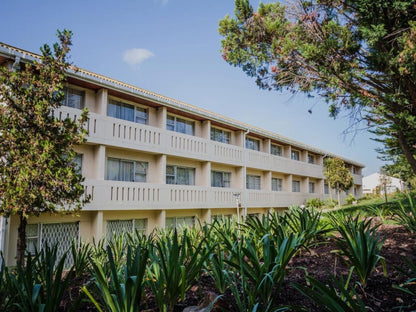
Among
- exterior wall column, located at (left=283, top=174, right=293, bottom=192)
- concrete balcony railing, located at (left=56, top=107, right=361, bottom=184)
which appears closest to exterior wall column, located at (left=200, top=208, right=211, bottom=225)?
concrete balcony railing, located at (left=56, top=107, right=361, bottom=184)

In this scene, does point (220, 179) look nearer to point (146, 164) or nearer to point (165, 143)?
point (165, 143)

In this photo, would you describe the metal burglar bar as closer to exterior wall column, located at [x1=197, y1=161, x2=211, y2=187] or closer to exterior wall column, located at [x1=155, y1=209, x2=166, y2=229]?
exterior wall column, located at [x1=155, y1=209, x2=166, y2=229]

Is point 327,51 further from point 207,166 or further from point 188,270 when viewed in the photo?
point 207,166

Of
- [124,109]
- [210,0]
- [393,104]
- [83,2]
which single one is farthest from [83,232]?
[393,104]

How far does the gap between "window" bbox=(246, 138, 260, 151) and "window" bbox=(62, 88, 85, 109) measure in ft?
40.4

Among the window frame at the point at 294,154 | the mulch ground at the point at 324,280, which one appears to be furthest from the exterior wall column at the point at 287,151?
the mulch ground at the point at 324,280

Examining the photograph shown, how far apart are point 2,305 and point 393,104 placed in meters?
10.2

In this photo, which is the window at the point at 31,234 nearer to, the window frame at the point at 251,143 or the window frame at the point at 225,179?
the window frame at the point at 225,179

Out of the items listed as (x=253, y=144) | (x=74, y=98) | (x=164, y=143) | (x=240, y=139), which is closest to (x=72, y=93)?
(x=74, y=98)

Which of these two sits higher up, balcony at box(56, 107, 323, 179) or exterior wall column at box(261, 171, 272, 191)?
balcony at box(56, 107, 323, 179)

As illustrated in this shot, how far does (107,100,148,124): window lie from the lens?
13.9 meters

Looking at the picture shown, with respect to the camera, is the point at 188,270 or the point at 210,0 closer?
the point at 188,270

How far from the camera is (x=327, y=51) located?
8.17 meters

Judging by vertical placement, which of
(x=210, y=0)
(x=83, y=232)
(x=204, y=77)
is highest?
(x=210, y=0)
